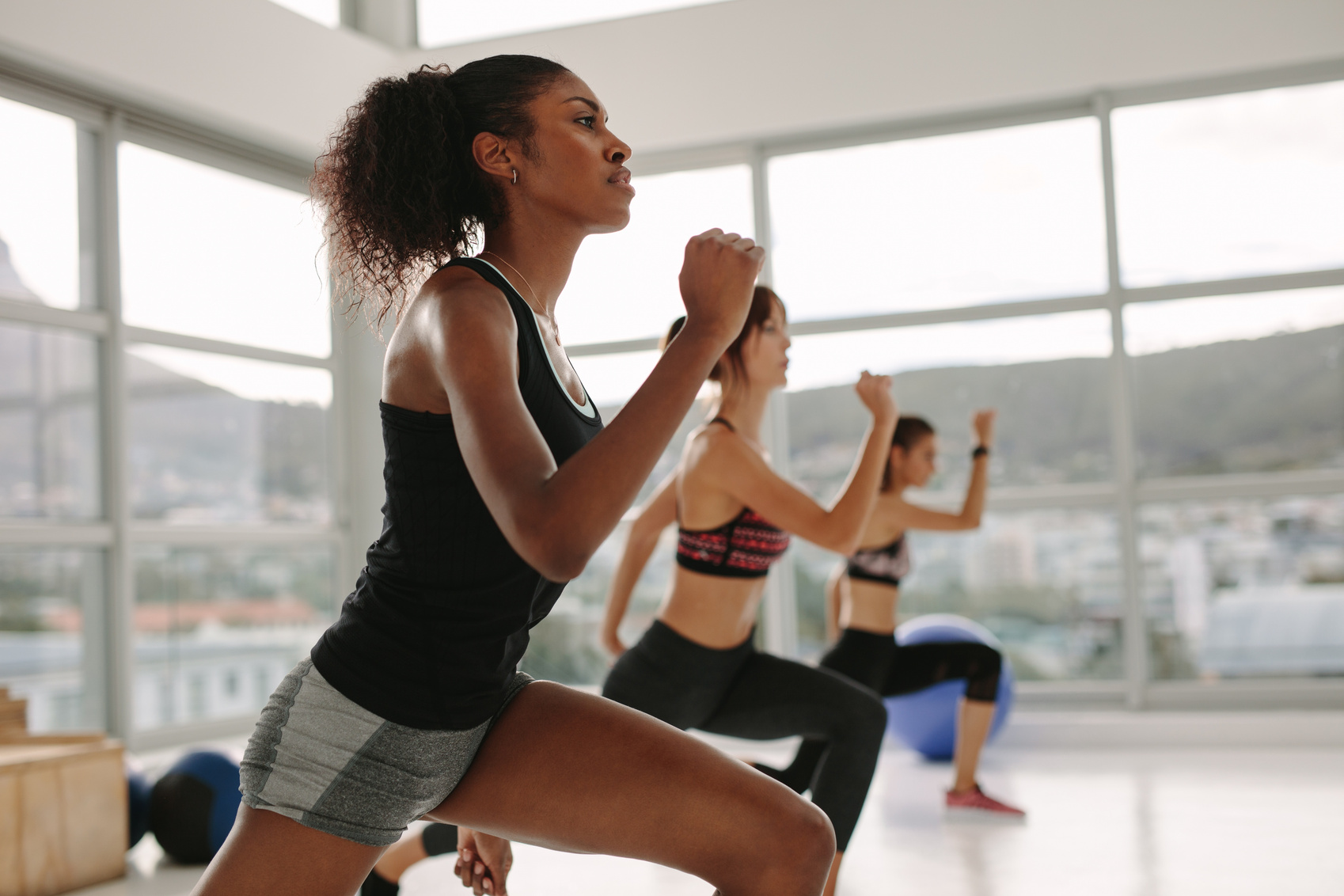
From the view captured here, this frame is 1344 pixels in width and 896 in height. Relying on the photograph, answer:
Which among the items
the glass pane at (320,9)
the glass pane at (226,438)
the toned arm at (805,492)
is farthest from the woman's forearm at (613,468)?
the glass pane at (320,9)

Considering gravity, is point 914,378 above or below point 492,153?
above

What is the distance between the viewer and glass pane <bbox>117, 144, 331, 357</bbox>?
17.0 ft

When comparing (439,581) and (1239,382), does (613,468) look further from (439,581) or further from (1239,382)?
A: (1239,382)

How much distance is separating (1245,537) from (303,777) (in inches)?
195

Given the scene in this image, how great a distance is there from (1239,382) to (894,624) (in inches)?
106

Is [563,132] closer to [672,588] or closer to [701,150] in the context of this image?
[672,588]

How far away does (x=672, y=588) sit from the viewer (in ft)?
8.16

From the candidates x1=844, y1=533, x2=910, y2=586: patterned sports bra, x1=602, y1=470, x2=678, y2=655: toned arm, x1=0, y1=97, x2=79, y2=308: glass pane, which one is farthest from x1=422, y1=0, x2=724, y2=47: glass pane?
x1=602, y1=470, x2=678, y2=655: toned arm

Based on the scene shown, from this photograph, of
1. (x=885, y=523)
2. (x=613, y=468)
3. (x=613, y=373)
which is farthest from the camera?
(x=613, y=373)

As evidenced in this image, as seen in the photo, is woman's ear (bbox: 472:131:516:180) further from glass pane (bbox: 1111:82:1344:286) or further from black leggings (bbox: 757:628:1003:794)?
glass pane (bbox: 1111:82:1344:286)

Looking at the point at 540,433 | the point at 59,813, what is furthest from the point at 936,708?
the point at 540,433

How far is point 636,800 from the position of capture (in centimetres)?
121

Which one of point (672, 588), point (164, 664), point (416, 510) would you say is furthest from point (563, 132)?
point (164, 664)

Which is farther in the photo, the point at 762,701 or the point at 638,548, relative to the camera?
the point at 638,548
